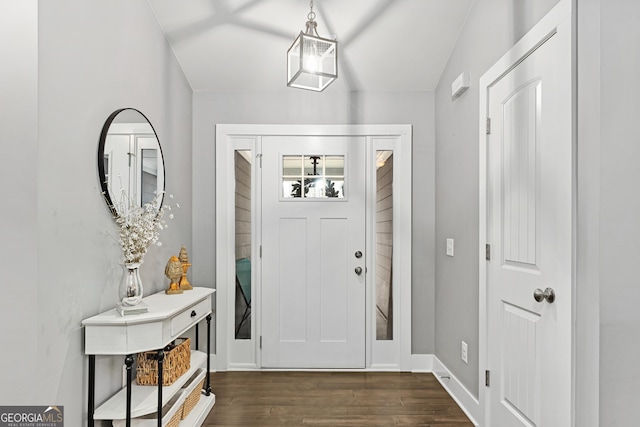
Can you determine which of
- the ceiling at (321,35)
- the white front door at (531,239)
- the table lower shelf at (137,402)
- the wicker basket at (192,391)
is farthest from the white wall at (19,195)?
the white front door at (531,239)

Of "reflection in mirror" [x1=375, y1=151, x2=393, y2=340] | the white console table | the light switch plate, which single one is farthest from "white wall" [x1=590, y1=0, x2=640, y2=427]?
"reflection in mirror" [x1=375, y1=151, x2=393, y2=340]

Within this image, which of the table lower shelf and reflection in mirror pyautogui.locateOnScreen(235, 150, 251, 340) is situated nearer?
the table lower shelf

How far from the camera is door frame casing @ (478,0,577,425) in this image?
1.72 m

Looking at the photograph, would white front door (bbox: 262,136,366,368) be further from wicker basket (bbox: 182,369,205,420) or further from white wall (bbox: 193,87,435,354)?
wicker basket (bbox: 182,369,205,420)

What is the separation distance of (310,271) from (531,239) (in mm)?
1976

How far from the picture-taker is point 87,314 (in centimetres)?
206

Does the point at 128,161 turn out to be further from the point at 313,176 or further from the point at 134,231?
the point at 313,176

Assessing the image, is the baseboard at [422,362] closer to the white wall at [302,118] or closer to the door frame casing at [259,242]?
the door frame casing at [259,242]

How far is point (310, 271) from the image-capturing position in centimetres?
365

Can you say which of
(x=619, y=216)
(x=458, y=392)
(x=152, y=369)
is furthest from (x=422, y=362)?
(x=619, y=216)

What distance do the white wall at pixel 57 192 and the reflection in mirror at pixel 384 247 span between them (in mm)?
2090

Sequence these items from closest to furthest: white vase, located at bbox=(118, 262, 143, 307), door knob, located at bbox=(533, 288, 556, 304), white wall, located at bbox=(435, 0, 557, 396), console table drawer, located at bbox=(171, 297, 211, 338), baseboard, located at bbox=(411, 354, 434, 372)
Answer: door knob, located at bbox=(533, 288, 556, 304) → white vase, located at bbox=(118, 262, 143, 307) → console table drawer, located at bbox=(171, 297, 211, 338) → white wall, located at bbox=(435, 0, 557, 396) → baseboard, located at bbox=(411, 354, 434, 372)

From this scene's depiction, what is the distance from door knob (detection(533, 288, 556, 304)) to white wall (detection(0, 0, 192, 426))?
2140mm

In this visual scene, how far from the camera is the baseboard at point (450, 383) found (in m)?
2.68
